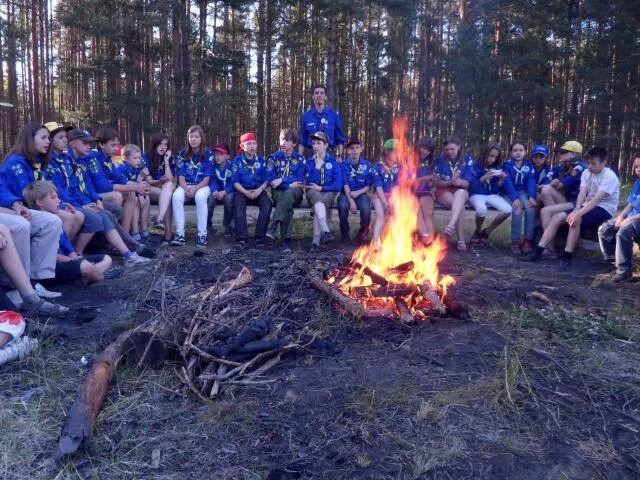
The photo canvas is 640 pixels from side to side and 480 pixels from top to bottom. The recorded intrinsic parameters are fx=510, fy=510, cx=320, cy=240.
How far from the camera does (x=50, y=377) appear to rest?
3.34m

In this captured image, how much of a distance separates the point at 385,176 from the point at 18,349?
571cm

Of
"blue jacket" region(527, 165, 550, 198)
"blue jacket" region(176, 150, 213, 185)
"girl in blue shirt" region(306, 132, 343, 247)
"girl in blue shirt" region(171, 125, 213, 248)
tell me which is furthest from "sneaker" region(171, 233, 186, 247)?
"blue jacket" region(527, 165, 550, 198)

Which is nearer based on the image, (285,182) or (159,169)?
(285,182)

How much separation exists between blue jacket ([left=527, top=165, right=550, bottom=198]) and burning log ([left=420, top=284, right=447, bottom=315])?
4.46 meters

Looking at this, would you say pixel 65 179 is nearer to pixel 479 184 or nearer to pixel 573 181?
pixel 479 184

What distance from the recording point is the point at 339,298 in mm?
4105

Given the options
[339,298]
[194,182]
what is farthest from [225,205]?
[339,298]

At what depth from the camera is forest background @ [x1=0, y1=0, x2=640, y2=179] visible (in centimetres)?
1572

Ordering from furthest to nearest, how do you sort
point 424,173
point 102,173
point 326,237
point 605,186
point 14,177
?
point 424,173 < point 326,237 < point 102,173 < point 605,186 < point 14,177

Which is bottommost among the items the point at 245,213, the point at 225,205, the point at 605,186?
the point at 245,213

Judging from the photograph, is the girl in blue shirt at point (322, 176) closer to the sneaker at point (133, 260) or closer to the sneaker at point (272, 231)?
the sneaker at point (272, 231)

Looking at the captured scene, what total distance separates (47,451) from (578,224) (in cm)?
656

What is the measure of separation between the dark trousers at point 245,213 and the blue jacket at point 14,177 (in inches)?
116

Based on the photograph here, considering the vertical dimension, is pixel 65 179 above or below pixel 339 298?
above
